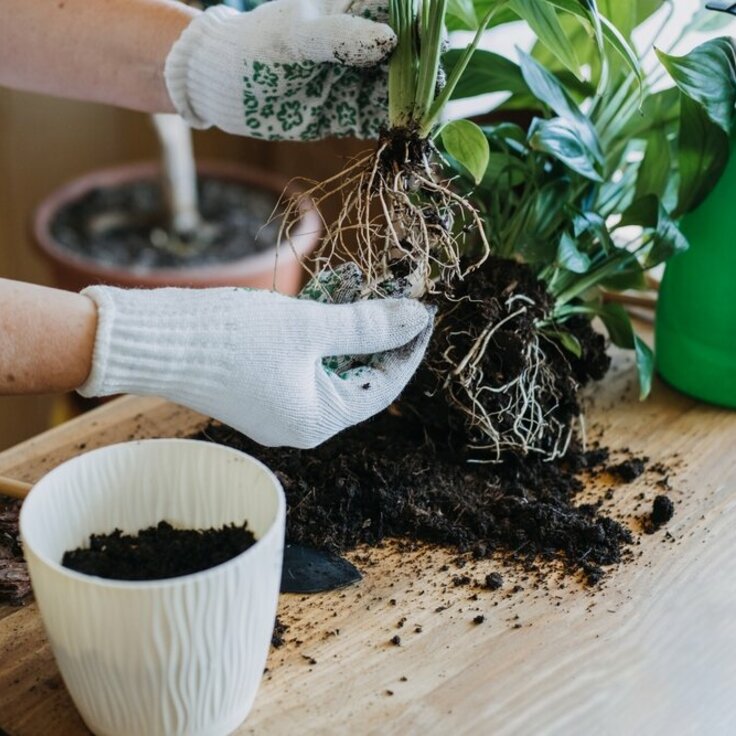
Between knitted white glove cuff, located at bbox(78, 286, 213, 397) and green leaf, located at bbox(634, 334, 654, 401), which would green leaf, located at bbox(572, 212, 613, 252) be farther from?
knitted white glove cuff, located at bbox(78, 286, 213, 397)

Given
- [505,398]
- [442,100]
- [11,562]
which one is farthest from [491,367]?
[11,562]

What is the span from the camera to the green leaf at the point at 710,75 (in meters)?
0.89

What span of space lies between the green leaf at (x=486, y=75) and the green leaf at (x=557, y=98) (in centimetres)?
4

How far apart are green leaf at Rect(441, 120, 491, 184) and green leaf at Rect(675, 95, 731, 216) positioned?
0.77ft

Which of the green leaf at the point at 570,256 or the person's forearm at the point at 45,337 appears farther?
the green leaf at the point at 570,256

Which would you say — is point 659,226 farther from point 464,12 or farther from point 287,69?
point 287,69

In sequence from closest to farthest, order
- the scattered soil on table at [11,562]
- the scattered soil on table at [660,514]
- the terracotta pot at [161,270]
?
the scattered soil on table at [11,562], the scattered soil on table at [660,514], the terracotta pot at [161,270]

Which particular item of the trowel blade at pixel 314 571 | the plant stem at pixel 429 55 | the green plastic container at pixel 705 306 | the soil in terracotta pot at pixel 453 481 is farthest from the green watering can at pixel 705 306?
the trowel blade at pixel 314 571

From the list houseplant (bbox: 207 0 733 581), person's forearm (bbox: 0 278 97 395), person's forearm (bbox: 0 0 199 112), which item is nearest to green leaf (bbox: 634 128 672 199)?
A: houseplant (bbox: 207 0 733 581)

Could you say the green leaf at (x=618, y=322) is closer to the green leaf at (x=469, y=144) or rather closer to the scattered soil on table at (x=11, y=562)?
the green leaf at (x=469, y=144)

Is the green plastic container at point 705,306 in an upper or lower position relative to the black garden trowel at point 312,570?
Answer: upper

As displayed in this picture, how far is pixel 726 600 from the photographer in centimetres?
80

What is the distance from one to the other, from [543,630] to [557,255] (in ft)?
1.25

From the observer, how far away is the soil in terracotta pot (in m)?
0.87
